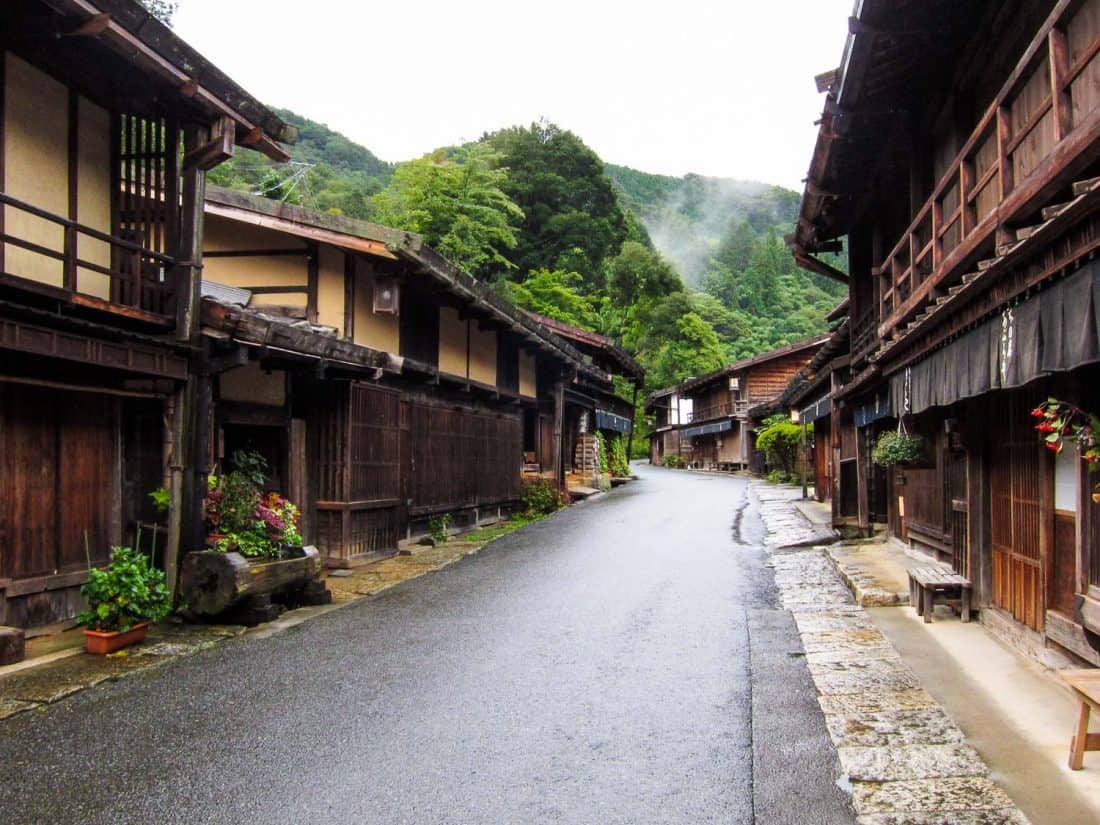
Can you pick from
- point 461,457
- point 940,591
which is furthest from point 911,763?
point 461,457

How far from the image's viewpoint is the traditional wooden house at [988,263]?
17.3 feet

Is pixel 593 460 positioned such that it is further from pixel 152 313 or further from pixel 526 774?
pixel 526 774

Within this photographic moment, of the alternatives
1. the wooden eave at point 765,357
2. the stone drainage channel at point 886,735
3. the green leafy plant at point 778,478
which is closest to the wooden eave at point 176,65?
the stone drainage channel at point 886,735

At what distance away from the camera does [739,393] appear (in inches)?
1981

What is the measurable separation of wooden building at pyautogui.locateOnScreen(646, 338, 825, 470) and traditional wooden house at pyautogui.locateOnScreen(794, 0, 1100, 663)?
35.2 meters

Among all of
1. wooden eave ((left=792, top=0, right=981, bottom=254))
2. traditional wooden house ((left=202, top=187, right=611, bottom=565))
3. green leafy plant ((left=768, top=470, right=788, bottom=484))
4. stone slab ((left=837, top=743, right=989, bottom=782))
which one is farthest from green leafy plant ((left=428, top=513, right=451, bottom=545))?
green leafy plant ((left=768, top=470, right=788, bottom=484))

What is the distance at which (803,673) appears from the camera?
695cm

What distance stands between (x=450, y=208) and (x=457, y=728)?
103ft

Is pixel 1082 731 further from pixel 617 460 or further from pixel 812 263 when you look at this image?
pixel 617 460

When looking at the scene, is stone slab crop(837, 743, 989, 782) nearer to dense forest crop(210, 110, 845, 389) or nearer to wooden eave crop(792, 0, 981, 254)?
wooden eave crop(792, 0, 981, 254)

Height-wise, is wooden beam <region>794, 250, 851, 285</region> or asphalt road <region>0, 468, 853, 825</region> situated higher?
wooden beam <region>794, 250, 851, 285</region>

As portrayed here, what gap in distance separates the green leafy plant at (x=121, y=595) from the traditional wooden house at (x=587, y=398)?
1984 cm

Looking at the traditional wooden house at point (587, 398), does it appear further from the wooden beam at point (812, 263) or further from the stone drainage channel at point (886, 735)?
the stone drainage channel at point (886, 735)

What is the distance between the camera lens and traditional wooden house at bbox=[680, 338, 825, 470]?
4928 cm
